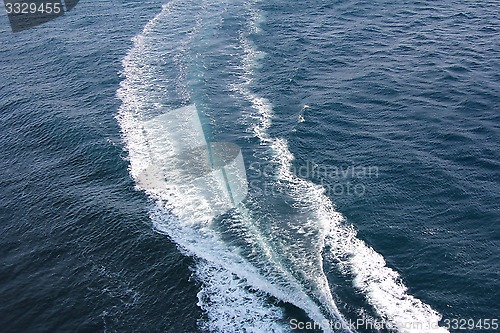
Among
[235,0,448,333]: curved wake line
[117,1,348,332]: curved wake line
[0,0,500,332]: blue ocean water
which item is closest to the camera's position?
[235,0,448,333]: curved wake line

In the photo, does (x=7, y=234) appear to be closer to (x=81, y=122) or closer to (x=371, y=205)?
(x=81, y=122)

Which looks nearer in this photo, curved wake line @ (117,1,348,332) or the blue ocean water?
curved wake line @ (117,1,348,332)

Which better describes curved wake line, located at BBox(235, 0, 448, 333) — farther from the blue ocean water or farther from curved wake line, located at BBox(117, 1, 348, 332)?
curved wake line, located at BBox(117, 1, 348, 332)

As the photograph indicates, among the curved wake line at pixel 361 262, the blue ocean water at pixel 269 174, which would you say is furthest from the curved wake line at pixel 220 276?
the curved wake line at pixel 361 262

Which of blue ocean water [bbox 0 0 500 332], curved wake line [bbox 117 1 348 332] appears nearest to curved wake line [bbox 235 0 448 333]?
blue ocean water [bbox 0 0 500 332]

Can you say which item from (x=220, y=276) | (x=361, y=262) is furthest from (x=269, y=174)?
(x=361, y=262)

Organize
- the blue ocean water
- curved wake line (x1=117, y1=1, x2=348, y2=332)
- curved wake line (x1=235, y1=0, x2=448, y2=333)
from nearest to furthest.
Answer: curved wake line (x1=235, y1=0, x2=448, y2=333), curved wake line (x1=117, y1=1, x2=348, y2=332), the blue ocean water
